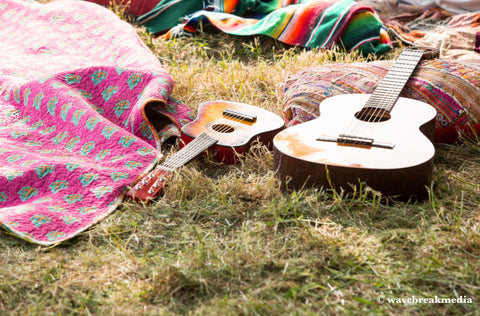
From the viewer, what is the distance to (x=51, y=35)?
3289 mm

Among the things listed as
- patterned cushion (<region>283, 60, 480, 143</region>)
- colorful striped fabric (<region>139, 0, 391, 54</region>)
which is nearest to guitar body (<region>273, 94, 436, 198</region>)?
patterned cushion (<region>283, 60, 480, 143</region>)

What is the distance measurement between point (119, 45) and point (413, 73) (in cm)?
155

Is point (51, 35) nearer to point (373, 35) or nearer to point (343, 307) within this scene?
point (373, 35)

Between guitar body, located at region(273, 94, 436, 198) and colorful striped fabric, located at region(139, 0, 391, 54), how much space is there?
4.49ft

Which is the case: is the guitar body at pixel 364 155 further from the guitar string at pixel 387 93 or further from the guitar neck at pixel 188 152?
the guitar neck at pixel 188 152

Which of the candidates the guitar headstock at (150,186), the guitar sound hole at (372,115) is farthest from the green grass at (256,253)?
the guitar sound hole at (372,115)

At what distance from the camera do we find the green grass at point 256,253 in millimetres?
1556

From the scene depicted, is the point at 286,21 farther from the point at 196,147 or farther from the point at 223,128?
the point at 196,147

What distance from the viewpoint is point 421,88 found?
2445 mm

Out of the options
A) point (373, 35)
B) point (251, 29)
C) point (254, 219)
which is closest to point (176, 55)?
point (251, 29)

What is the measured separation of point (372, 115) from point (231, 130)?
23.6 inches

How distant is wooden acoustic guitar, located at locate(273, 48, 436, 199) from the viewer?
6.22 ft

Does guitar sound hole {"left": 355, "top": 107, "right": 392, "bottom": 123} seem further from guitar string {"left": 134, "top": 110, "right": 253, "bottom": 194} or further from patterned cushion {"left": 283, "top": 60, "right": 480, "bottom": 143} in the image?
guitar string {"left": 134, "top": 110, "right": 253, "bottom": 194}

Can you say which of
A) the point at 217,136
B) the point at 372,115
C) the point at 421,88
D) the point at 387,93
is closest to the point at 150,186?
the point at 217,136
